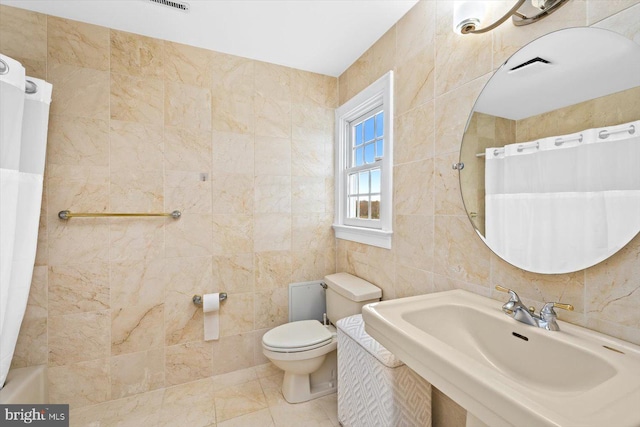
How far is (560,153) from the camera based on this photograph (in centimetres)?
90

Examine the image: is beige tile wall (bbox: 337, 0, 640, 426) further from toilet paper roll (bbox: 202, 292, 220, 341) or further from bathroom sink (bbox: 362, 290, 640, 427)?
toilet paper roll (bbox: 202, 292, 220, 341)

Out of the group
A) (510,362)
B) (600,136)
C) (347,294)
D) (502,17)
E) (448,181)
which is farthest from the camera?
(347,294)

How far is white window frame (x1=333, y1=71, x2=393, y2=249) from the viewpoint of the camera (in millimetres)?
1698

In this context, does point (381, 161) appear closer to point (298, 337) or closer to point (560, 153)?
point (560, 153)

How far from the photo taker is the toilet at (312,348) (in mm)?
1641

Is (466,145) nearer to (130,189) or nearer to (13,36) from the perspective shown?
(130,189)

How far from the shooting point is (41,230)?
61.8 inches

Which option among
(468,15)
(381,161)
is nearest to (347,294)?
(381,161)

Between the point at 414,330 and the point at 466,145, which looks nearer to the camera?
the point at 414,330

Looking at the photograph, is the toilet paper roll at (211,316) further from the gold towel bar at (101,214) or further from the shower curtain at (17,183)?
the shower curtain at (17,183)

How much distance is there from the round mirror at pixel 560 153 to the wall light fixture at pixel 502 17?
97 millimetres

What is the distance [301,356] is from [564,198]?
1478 mm

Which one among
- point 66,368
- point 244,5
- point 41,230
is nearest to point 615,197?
point 244,5

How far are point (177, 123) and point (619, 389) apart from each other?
89.6 inches
